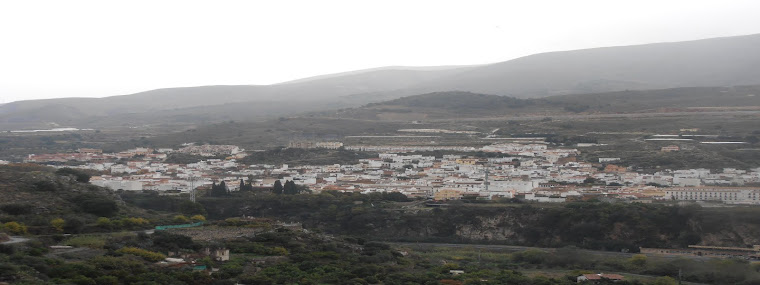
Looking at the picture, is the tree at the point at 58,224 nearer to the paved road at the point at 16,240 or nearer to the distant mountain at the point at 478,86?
the paved road at the point at 16,240

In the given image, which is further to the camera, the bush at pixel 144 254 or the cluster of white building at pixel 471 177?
the cluster of white building at pixel 471 177

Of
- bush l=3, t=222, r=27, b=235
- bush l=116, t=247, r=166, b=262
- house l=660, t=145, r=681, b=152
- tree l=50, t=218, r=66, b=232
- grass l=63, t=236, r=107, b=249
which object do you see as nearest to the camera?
bush l=116, t=247, r=166, b=262

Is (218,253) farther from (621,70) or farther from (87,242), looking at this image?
(621,70)

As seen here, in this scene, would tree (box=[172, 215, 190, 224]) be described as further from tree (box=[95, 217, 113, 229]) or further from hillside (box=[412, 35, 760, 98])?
hillside (box=[412, 35, 760, 98])

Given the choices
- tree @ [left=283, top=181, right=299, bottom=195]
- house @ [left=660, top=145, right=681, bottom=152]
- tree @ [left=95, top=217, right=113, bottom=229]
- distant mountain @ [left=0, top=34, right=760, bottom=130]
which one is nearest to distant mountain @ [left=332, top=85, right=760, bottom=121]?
house @ [left=660, top=145, right=681, bottom=152]

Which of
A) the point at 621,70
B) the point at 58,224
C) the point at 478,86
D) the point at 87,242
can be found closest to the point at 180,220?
A: the point at 58,224

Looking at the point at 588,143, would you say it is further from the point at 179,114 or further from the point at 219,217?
the point at 179,114

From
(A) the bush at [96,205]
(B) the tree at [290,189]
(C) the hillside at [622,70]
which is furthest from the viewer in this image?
(C) the hillside at [622,70]

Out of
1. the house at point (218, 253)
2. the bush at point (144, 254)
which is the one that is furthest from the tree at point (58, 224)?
the house at point (218, 253)

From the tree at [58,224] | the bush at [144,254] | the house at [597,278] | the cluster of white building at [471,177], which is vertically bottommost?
the cluster of white building at [471,177]
